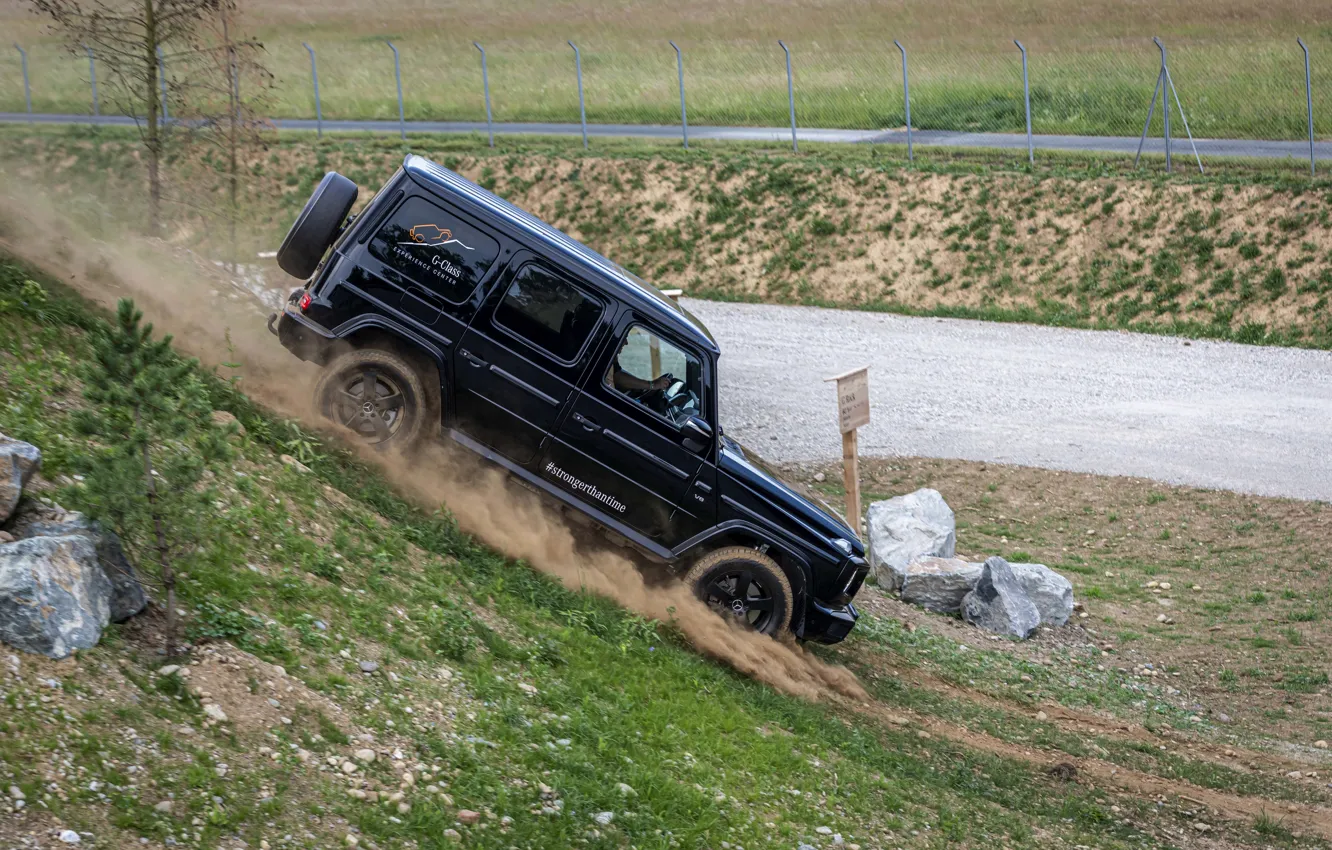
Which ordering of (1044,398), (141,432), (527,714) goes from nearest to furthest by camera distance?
(141,432) → (527,714) → (1044,398)

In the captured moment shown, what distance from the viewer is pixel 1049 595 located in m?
12.3

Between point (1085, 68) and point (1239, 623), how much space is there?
26.1 meters

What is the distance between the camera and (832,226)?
27344mm

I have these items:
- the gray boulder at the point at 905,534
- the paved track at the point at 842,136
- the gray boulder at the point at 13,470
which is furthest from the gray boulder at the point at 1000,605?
the paved track at the point at 842,136

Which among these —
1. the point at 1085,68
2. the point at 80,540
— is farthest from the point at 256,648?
the point at 1085,68

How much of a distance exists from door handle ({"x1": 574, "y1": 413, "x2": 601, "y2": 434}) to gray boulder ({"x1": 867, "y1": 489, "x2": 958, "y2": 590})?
16.2ft

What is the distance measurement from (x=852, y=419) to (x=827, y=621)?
13.8ft

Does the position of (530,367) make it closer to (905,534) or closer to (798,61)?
(905,534)

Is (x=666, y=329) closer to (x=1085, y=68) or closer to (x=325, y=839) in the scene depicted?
(x=325, y=839)

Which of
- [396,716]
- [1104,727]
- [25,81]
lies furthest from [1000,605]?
[25,81]

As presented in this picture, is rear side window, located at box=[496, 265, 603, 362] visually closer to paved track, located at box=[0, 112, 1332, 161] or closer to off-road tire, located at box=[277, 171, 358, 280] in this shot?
off-road tire, located at box=[277, 171, 358, 280]

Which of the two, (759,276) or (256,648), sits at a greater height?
(759,276)

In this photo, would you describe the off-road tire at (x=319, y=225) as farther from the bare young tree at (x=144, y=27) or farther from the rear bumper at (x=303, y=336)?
the bare young tree at (x=144, y=27)

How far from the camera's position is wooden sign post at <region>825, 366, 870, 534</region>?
43.9 feet
